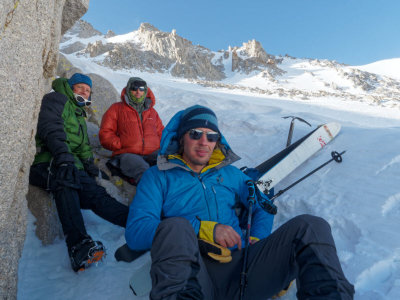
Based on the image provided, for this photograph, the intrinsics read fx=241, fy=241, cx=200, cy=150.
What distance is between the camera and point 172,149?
2529 millimetres

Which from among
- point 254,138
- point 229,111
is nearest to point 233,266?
point 254,138

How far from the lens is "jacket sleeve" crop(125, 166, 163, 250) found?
1882 mm

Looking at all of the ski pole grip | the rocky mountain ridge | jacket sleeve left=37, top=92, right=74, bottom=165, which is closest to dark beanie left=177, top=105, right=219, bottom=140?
the ski pole grip

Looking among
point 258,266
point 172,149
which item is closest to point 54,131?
point 172,149

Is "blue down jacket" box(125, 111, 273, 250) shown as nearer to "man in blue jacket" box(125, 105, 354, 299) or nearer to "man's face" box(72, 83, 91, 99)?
"man in blue jacket" box(125, 105, 354, 299)

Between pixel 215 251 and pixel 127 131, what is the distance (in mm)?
3337

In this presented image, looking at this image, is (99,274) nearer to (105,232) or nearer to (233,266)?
(105,232)

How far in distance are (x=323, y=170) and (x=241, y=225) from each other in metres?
2.28

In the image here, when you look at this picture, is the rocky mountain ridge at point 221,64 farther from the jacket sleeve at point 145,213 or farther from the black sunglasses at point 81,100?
the jacket sleeve at point 145,213

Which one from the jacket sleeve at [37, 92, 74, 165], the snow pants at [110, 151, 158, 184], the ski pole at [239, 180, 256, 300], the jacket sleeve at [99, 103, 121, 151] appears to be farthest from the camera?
the jacket sleeve at [99, 103, 121, 151]

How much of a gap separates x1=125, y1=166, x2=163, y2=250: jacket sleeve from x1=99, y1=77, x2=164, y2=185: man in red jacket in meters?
2.00

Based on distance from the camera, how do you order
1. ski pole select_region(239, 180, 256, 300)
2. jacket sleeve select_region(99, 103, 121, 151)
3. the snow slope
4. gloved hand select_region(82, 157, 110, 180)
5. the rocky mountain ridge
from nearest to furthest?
1. ski pole select_region(239, 180, 256, 300)
2. the snow slope
3. gloved hand select_region(82, 157, 110, 180)
4. jacket sleeve select_region(99, 103, 121, 151)
5. the rocky mountain ridge

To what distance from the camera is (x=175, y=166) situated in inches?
91.3

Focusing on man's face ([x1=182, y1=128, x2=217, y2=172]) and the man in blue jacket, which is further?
man's face ([x1=182, y1=128, x2=217, y2=172])
